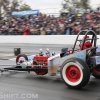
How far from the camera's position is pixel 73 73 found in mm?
5797

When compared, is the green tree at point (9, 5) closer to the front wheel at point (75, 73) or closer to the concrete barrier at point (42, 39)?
the concrete barrier at point (42, 39)

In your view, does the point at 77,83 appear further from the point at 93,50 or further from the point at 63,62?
the point at 93,50

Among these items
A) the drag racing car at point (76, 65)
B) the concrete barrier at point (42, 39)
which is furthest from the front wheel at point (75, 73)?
the concrete barrier at point (42, 39)

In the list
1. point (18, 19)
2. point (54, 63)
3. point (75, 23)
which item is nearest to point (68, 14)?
point (75, 23)

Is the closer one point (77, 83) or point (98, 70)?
point (77, 83)

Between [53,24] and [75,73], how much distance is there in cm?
1522

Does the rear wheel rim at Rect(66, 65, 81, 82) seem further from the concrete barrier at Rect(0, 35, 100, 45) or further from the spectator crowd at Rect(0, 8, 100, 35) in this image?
the concrete barrier at Rect(0, 35, 100, 45)

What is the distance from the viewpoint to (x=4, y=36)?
925 inches

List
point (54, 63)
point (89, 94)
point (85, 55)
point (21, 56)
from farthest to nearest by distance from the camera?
point (21, 56) → point (54, 63) → point (85, 55) → point (89, 94)

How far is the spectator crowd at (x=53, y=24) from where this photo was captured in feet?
61.0

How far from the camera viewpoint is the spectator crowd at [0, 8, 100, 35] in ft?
61.0

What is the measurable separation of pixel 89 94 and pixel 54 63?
142 centimetres

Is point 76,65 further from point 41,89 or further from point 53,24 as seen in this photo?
point 53,24

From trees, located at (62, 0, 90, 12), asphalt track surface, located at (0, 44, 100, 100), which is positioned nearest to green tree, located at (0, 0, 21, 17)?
trees, located at (62, 0, 90, 12)
